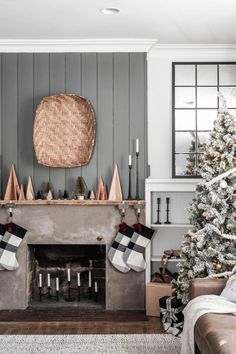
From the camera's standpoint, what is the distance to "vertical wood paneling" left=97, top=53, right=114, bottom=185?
6.66 metres

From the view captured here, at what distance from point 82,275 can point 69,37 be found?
2.68 m

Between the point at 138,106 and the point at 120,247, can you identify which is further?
the point at 138,106

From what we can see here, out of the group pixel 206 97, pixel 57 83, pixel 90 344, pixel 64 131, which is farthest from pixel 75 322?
pixel 206 97

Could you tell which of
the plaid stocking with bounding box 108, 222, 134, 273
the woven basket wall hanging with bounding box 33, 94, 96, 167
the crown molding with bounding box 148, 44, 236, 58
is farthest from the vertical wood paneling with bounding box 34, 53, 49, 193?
the crown molding with bounding box 148, 44, 236, 58

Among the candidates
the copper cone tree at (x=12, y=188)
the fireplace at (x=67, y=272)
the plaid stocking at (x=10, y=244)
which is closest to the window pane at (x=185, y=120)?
the fireplace at (x=67, y=272)

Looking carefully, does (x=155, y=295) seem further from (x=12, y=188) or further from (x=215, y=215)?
(x=12, y=188)

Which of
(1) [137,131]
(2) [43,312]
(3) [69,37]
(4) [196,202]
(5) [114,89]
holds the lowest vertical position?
(2) [43,312]

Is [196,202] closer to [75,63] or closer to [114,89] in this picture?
[114,89]

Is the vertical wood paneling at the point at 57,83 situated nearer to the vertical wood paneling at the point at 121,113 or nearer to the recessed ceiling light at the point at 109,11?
the vertical wood paneling at the point at 121,113

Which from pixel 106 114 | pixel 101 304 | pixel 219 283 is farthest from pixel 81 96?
pixel 219 283

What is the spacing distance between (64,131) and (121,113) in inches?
26.2

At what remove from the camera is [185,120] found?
6.79 meters

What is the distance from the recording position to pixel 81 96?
6.67 metres

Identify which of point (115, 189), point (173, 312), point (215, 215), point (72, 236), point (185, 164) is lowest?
point (173, 312)
